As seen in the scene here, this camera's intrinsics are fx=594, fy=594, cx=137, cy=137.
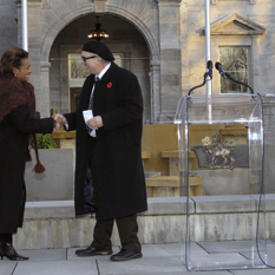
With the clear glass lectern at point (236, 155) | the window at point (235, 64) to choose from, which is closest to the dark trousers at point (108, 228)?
the clear glass lectern at point (236, 155)

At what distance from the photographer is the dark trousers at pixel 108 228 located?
5277mm

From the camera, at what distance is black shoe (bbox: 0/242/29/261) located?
539cm

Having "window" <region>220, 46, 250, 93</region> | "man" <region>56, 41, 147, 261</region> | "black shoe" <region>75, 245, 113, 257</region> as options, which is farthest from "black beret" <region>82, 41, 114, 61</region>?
"window" <region>220, 46, 250, 93</region>

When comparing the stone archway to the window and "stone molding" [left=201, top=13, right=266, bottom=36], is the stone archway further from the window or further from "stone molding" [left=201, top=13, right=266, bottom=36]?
the window

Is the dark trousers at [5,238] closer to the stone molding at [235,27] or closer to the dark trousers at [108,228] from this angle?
the dark trousers at [108,228]

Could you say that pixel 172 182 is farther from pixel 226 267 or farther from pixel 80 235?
pixel 226 267

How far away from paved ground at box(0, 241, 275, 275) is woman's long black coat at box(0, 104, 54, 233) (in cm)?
42

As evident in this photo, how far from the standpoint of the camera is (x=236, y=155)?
558 centimetres

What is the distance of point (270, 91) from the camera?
20.7 metres

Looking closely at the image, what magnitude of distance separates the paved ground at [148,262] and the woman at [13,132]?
1.18 ft

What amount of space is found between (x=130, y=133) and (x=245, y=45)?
16.0m

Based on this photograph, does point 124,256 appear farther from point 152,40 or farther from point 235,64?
point 235,64

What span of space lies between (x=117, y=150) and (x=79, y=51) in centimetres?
1642

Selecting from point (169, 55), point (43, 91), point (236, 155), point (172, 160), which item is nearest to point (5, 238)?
point (236, 155)
